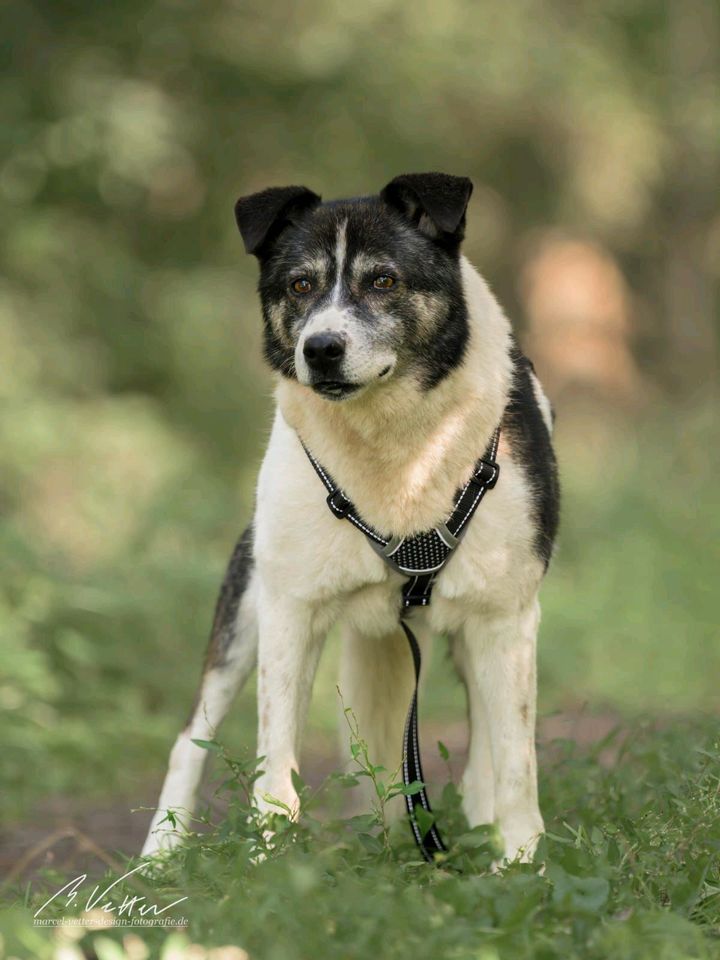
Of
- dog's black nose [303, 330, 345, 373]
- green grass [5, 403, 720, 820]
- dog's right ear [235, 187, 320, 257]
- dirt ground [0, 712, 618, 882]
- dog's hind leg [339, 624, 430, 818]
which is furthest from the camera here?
green grass [5, 403, 720, 820]

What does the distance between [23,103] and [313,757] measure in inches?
340

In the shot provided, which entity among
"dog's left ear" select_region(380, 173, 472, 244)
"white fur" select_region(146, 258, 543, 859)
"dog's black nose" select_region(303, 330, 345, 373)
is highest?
"dog's left ear" select_region(380, 173, 472, 244)

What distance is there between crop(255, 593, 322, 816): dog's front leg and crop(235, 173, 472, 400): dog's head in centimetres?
66

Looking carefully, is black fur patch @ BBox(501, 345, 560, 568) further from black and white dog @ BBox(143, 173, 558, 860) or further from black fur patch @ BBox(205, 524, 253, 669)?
black fur patch @ BBox(205, 524, 253, 669)

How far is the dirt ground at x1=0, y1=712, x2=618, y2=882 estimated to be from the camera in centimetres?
481

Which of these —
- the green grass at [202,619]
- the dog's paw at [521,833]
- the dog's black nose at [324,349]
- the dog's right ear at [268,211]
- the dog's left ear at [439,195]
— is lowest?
the green grass at [202,619]

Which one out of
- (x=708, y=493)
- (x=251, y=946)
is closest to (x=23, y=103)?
(x=708, y=493)

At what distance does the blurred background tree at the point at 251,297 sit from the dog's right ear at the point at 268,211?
3.02 metres

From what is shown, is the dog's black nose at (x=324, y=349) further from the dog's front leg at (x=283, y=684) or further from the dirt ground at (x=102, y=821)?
the dirt ground at (x=102, y=821)

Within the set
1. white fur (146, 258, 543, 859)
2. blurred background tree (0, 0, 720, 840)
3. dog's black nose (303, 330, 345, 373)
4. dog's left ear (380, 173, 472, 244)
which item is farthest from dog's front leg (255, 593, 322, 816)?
blurred background tree (0, 0, 720, 840)

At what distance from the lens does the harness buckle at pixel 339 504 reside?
395 centimetres

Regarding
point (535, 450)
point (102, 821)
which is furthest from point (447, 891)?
point (102, 821)

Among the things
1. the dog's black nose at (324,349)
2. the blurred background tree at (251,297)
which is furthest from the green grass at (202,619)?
the dog's black nose at (324,349)

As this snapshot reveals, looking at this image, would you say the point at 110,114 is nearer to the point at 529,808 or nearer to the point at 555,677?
the point at 555,677
